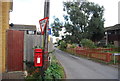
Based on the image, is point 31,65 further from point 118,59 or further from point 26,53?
point 118,59

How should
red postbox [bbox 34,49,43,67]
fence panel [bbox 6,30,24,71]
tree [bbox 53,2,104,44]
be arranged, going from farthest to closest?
tree [bbox 53,2,104,44]
fence panel [bbox 6,30,24,71]
red postbox [bbox 34,49,43,67]

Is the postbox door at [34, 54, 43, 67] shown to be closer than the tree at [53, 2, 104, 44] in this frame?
Yes

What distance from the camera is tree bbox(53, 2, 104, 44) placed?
30.9m

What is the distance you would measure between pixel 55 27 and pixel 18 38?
31.1 m

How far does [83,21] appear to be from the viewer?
30438 millimetres

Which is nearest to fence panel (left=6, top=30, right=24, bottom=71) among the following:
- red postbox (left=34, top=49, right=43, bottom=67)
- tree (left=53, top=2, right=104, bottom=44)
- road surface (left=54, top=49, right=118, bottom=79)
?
red postbox (left=34, top=49, right=43, bottom=67)

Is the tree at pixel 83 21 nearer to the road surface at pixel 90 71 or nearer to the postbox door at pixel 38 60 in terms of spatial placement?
the road surface at pixel 90 71

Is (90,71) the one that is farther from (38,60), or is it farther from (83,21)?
(83,21)

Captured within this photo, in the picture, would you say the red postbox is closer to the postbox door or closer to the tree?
the postbox door

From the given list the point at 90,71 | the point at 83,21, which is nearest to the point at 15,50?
the point at 90,71

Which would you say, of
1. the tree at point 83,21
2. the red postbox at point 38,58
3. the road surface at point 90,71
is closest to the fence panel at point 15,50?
the red postbox at point 38,58

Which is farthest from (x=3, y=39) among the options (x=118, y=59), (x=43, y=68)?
(x=118, y=59)

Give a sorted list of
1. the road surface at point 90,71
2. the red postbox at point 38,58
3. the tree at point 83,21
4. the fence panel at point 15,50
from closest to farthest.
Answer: the red postbox at point 38,58
the fence panel at point 15,50
the road surface at point 90,71
the tree at point 83,21

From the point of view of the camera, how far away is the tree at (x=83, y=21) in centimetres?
3091
